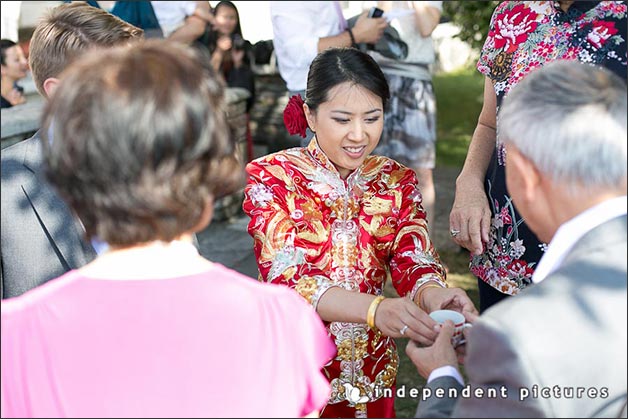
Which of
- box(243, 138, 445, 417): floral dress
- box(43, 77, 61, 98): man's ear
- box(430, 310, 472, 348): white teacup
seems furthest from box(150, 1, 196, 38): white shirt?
box(430, 310, 472, 348): white teacup

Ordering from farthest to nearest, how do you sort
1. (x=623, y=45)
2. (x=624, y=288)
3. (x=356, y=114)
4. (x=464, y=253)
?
(x=464, y=253), (x=356, y=114), (x=623, y=45), (x=624, y=288)

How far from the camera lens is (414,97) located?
5.09 metres

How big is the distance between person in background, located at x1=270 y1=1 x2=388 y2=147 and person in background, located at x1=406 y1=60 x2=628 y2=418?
8.99ft

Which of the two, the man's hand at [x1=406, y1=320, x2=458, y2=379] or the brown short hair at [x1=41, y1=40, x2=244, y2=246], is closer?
the brown short hair at [x1=41, y1=40, x2=244, y2=246]

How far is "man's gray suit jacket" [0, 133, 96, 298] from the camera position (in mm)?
2428

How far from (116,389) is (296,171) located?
1.39 m

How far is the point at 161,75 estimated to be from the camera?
1442 mm

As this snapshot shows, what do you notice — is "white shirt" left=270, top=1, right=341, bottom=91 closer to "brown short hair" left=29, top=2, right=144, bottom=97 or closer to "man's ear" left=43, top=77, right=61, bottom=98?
"brown short hair" left=29, top=2, right=144, bottom=97

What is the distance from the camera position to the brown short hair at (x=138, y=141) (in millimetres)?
1412

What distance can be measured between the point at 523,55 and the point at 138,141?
62.9 inches

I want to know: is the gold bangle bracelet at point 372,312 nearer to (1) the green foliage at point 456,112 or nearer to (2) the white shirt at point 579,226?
(2) the white shirt at point 579,226

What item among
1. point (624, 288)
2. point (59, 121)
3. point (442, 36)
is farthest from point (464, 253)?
point (442, 36)

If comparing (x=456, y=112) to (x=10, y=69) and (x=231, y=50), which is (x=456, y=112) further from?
(x=10, y=69)

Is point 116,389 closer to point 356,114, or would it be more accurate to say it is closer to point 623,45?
point 356,114
